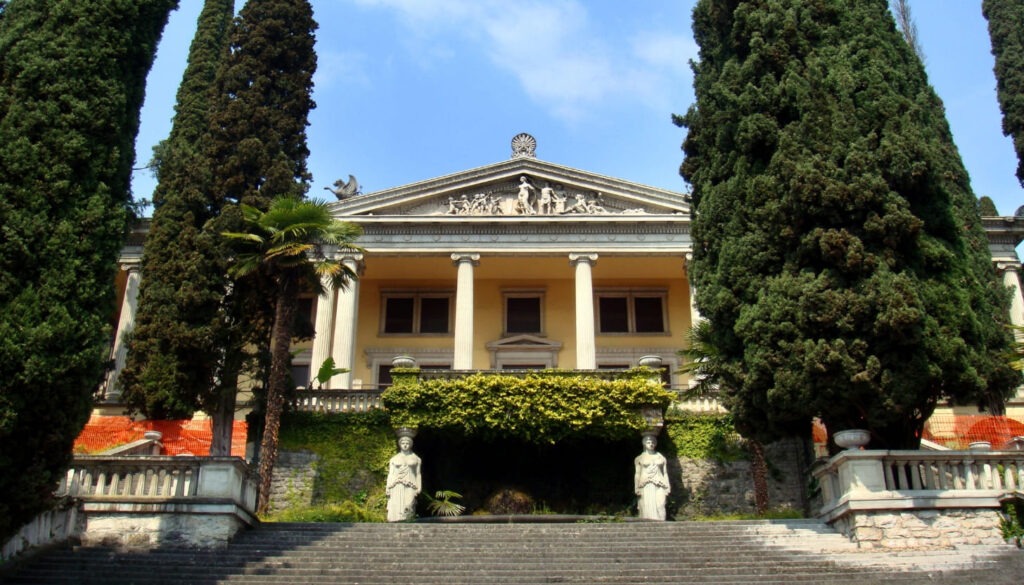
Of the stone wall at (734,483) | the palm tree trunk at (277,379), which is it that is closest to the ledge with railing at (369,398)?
the palm tree trunk at (277,379)

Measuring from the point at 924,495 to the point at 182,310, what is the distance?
16.2 meters

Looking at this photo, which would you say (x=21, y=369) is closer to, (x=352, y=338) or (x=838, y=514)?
(x=838, y=514)

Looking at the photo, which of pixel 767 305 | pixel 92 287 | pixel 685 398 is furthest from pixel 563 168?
pixel 92 287

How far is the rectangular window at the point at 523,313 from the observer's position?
1303 inches

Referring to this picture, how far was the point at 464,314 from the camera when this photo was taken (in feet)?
92.1

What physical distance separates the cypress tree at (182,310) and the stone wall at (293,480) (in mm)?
1306

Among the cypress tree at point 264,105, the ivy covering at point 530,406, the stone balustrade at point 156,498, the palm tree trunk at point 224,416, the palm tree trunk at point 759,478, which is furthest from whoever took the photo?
the cypress tree at point 264,105

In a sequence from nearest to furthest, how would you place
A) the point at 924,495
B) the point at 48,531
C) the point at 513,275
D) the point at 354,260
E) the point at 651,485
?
1. the point at 48,531
2. the point at 924,495
3. the point at 651,485
4. the point at 354,260
5. the point at 513,275

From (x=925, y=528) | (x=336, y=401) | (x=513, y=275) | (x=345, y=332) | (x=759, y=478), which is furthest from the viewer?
(x=513, y=275)

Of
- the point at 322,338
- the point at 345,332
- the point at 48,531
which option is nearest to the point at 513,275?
the point at 345,332

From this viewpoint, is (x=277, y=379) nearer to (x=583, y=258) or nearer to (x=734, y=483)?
(x=734, y=483)

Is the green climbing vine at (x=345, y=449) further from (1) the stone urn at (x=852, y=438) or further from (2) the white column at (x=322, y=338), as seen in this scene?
(1) the stone urn at (x=852, y=438)

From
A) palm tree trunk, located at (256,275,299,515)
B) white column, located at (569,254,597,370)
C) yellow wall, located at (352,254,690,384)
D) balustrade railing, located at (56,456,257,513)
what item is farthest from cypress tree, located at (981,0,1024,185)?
balustrade railing, located at (56,456,257,513)

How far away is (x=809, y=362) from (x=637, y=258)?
58.1 ft
